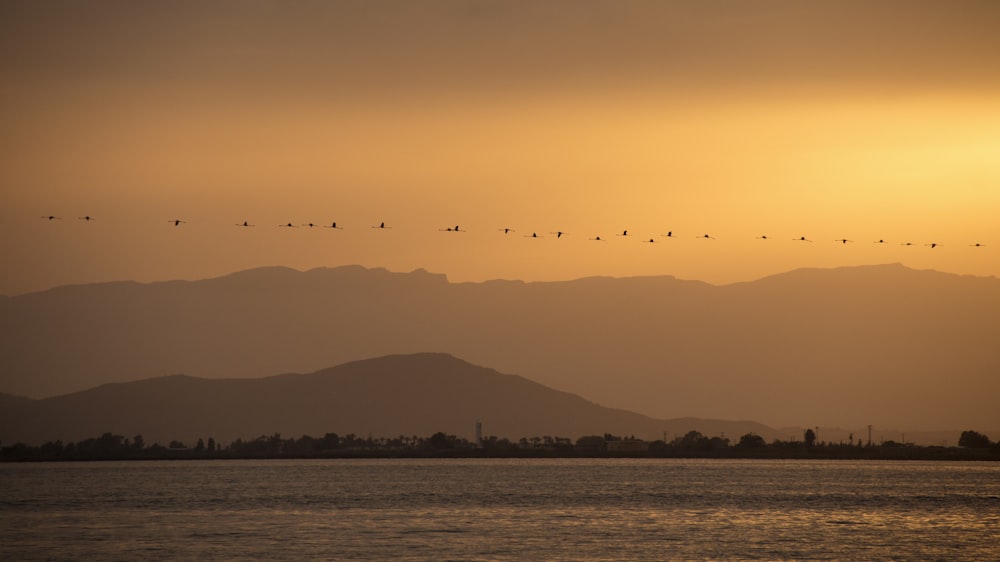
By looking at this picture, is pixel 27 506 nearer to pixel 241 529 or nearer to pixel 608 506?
pixel 241 529

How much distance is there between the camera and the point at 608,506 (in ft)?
416

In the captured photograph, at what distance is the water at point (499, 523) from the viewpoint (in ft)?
276

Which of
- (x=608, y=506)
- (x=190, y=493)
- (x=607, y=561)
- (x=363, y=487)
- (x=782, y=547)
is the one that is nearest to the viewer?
(x=607, y=561)

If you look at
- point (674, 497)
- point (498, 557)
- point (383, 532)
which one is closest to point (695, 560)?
point (498, 557)

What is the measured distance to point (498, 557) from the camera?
3174 inches

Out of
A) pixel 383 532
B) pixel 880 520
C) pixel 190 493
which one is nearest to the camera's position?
pixel 383 532

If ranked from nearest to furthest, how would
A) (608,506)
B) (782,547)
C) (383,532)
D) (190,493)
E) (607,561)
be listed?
(607,561)
(782,547)
(383,532)
(608,506)
(190,493)

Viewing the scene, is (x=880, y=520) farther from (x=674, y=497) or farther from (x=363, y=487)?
(x=363, y=487)

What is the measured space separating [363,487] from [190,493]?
24927 millimetres

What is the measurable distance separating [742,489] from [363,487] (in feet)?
156

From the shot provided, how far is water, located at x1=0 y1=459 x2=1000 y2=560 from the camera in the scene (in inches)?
3317

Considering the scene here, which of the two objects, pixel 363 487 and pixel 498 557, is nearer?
pixel 498 557

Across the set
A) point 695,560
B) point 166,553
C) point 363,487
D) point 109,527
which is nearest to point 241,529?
point 109,527

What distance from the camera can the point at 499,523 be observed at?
345ft
